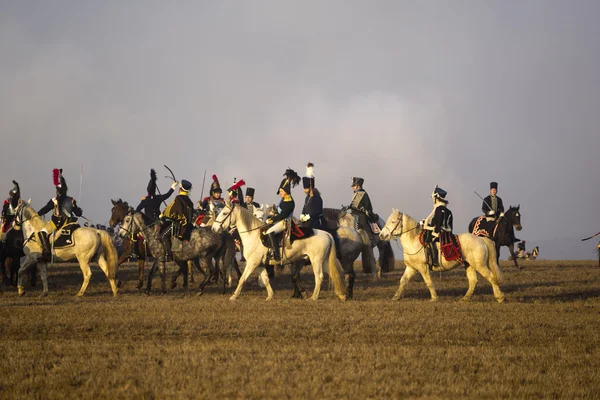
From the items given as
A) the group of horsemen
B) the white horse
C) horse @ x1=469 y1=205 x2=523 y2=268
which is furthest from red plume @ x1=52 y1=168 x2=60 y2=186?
horse @ x1=469 y1=205 x2=523 y2=268

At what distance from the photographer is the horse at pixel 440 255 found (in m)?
15.3

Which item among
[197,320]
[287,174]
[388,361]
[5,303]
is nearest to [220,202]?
[287,174]

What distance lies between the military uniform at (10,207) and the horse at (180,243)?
133 inches

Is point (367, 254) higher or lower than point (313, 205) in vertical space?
lower

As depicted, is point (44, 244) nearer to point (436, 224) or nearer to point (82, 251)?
point (82, 251)

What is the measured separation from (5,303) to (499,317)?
35.9ft

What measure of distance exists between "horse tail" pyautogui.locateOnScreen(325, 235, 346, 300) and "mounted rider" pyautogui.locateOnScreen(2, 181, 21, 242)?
31.0 ft

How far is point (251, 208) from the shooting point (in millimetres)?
22312

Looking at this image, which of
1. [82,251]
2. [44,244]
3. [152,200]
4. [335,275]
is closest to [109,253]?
[82,251]

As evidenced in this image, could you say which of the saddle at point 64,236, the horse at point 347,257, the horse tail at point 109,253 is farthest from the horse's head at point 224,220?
the saddle at point 64,236

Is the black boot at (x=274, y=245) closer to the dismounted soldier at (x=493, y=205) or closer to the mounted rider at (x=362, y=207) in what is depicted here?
the mounted rider at (x=362, y=207)

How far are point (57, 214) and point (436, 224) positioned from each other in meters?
9.62

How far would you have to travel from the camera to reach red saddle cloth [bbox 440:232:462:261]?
15234 mm

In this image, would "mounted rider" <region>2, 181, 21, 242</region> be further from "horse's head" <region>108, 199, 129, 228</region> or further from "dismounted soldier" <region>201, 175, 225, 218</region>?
"dismounted soldier" <region>201, 175, 225, 218</region>
